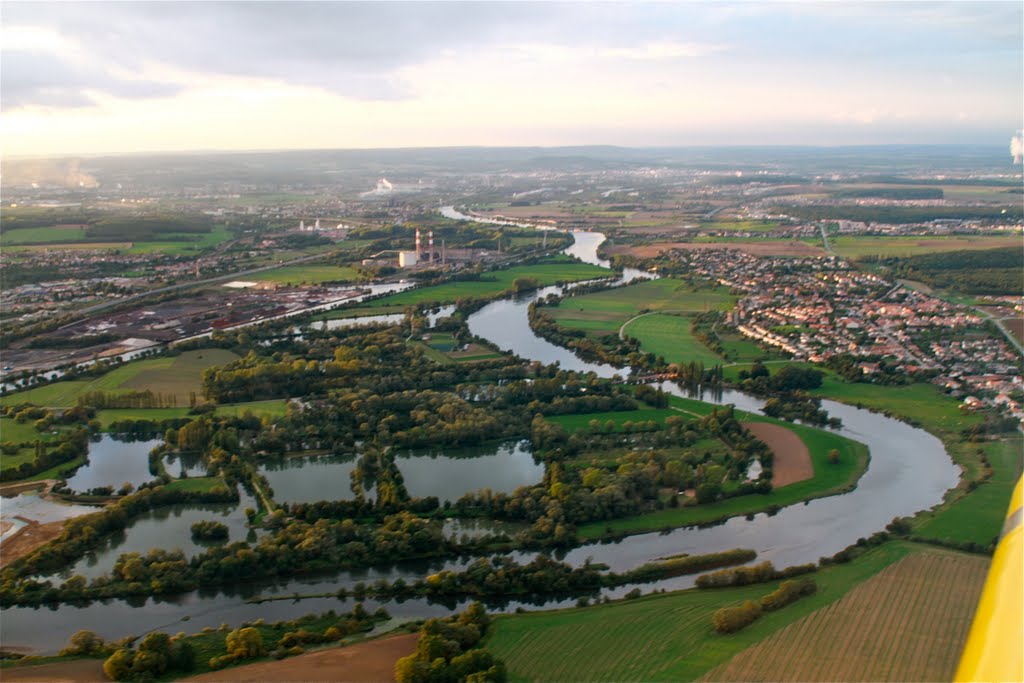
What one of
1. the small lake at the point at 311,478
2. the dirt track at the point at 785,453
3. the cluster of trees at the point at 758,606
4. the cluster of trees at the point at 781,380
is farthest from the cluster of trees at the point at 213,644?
the cluster of trees at the point at 781,380

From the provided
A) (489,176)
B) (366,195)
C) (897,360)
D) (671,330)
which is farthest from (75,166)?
(897,360)

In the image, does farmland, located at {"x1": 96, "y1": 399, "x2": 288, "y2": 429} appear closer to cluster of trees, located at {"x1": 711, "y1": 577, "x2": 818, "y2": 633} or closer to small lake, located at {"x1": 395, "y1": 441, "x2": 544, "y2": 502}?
small lake, located at {"x1": 395, "y1": 441, "x2": 544, "y2": 502}

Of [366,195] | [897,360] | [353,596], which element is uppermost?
[366,195]

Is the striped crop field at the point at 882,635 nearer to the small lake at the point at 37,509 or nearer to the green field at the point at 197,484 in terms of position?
the green field at the point at 197,484

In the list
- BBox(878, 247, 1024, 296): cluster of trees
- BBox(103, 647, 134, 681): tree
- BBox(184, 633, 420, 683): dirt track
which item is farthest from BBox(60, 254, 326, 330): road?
BBox(878, 247, 1024, 296): cluster of trees

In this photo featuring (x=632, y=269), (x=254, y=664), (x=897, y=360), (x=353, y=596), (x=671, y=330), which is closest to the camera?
(x=254, y=664)

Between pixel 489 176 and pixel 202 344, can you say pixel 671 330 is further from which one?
pixel 489 176
